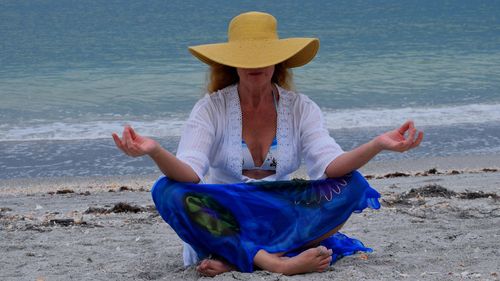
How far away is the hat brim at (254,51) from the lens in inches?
153

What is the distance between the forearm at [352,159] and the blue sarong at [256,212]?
84 millimetres

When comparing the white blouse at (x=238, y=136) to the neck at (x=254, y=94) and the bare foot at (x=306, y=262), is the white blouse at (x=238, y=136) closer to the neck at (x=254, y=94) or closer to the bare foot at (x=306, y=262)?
the neck at (x=254, y=94)

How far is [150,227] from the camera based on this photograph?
5.52 metres

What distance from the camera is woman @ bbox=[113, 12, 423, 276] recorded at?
12.9 feet

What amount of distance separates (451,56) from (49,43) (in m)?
10.7

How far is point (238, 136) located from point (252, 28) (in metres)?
0.49

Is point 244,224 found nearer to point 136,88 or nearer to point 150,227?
point 150,227

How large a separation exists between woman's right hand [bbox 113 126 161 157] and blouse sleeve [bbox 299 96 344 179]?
807 mm

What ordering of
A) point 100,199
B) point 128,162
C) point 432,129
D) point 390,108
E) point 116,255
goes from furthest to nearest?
point 390,108 → point 432,129 → point 128,162 → point 100,199 → point 116,255

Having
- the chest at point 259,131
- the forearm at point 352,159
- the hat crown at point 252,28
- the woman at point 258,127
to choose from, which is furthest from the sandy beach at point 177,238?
the hat crown at point 252,28

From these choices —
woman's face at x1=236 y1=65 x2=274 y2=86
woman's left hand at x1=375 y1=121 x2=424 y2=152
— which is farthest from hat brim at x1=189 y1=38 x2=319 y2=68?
woman's left hand at x1=375 y1=121 x2=424 y2=152

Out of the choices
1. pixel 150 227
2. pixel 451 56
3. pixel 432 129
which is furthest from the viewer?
pixel 451 56

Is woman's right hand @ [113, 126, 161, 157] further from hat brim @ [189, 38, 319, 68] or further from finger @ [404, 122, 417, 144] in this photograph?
finger @ [404, 122, 417, 144]

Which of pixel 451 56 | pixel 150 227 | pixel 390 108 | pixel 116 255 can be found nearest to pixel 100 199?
pixel 150 227
